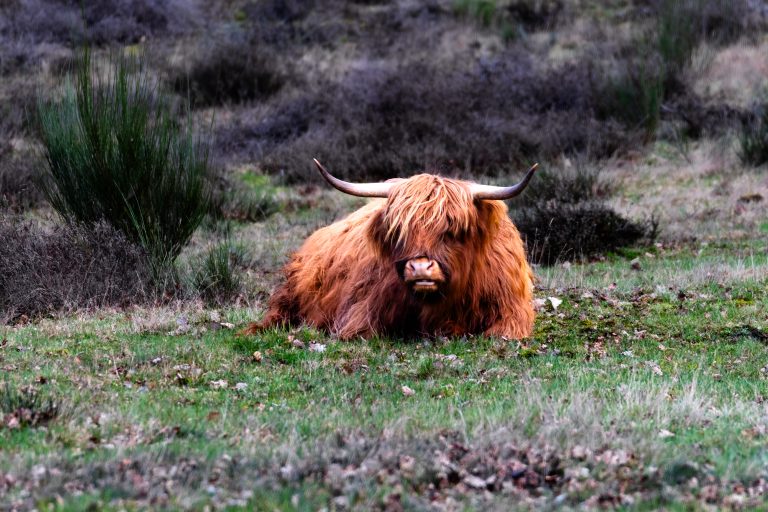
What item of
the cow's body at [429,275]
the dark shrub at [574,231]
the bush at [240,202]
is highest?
the cow's body at [429,275]

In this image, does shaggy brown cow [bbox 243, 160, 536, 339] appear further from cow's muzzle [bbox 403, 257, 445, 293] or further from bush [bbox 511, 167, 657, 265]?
bush [bbox 511, 167, 657, 265]

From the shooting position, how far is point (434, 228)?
632 centimetres

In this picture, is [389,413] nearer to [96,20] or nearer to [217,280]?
[217,280]

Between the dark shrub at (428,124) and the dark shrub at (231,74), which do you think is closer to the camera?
the dark shrub at (428,124)

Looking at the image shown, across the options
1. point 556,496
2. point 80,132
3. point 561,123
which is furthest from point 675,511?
point 561,123

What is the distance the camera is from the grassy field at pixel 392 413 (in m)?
3.67

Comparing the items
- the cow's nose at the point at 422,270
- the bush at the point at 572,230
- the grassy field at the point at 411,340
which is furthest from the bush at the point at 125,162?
the bush at the point at 572,230

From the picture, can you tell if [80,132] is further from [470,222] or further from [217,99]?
[217,99]

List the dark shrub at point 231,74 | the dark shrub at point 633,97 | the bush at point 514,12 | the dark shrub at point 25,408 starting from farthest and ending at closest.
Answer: the bush at point 514,12 < the dark shrub at point 231,74 < the dark shrub at point 633,97 < the dark shrub at point 25,408

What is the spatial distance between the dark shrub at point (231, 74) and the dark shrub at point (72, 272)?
12368 millimetres

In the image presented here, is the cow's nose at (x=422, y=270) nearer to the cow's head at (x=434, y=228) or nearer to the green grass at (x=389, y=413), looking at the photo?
the cow's head at (x=434, y=228)

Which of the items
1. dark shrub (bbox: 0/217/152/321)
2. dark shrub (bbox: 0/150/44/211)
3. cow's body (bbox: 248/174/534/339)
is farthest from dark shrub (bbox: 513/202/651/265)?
dark shrub (bbox: 0/150/44/211)

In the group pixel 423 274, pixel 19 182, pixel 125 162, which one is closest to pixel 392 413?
pixel 423 274

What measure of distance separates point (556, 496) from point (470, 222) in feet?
9.95
